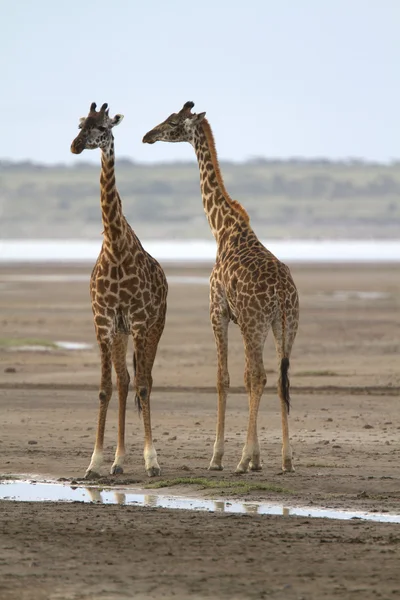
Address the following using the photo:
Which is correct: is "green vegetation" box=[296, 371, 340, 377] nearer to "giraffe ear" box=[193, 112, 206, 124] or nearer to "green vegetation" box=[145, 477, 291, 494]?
"giraffe ear" box=[193, 112, 206, 124]

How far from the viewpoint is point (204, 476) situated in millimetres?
13289

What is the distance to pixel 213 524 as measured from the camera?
1084 cm

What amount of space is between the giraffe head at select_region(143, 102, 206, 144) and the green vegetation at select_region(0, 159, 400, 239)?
399ft

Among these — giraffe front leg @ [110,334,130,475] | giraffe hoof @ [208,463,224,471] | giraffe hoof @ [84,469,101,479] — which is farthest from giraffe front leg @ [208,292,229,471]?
giraffe hoof @ [84,469,101,479]

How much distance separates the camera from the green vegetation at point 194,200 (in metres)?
147

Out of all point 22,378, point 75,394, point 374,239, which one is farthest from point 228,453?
point 374,239

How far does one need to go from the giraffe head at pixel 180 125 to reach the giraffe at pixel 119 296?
111 cm

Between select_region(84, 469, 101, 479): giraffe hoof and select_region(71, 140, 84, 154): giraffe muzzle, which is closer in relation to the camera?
select_region(84, 469, 101, 479): giraffe hoof

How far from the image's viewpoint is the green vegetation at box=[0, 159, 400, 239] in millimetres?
147375

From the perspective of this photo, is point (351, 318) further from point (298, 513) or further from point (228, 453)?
point (298, 513)

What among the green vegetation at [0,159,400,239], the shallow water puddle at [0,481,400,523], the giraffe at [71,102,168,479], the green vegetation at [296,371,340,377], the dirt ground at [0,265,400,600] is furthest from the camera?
the green vegetation at [0,159,400,239]

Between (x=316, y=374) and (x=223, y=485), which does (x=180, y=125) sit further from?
(x=316, y=374)

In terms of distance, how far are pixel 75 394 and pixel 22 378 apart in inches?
85.6

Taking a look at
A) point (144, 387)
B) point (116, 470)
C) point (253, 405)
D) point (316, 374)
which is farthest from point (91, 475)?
point (316, 374)
